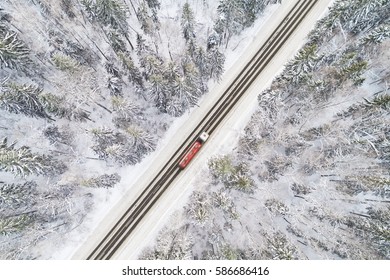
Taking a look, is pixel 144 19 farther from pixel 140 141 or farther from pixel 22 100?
pixel 22 100

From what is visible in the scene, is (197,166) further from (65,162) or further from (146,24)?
(146,24)

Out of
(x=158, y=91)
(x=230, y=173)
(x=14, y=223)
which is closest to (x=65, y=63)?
(x=158, y=91)

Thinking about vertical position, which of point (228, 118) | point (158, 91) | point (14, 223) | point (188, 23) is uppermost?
point (188, 23)

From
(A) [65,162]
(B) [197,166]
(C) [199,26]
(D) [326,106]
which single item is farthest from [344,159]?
(A) [65,162]

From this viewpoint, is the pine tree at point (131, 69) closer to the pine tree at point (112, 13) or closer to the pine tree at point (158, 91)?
the pine tree at point (158, 91)

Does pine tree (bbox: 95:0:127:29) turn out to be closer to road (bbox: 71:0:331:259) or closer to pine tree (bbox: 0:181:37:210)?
road (bbox: 71:0:331:259)

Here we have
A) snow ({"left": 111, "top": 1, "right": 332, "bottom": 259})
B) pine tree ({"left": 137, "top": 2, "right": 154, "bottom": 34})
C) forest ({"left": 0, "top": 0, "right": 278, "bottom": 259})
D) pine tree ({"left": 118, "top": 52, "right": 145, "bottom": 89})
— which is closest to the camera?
forest ({"left": 0, "top": 0, "right": 278, "bottom": 259})

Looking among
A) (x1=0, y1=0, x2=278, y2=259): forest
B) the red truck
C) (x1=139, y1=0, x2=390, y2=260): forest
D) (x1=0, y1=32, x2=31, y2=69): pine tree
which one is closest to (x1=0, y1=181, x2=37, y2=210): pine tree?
(x1=0, y1=0, x2=278, y2=259): forest
